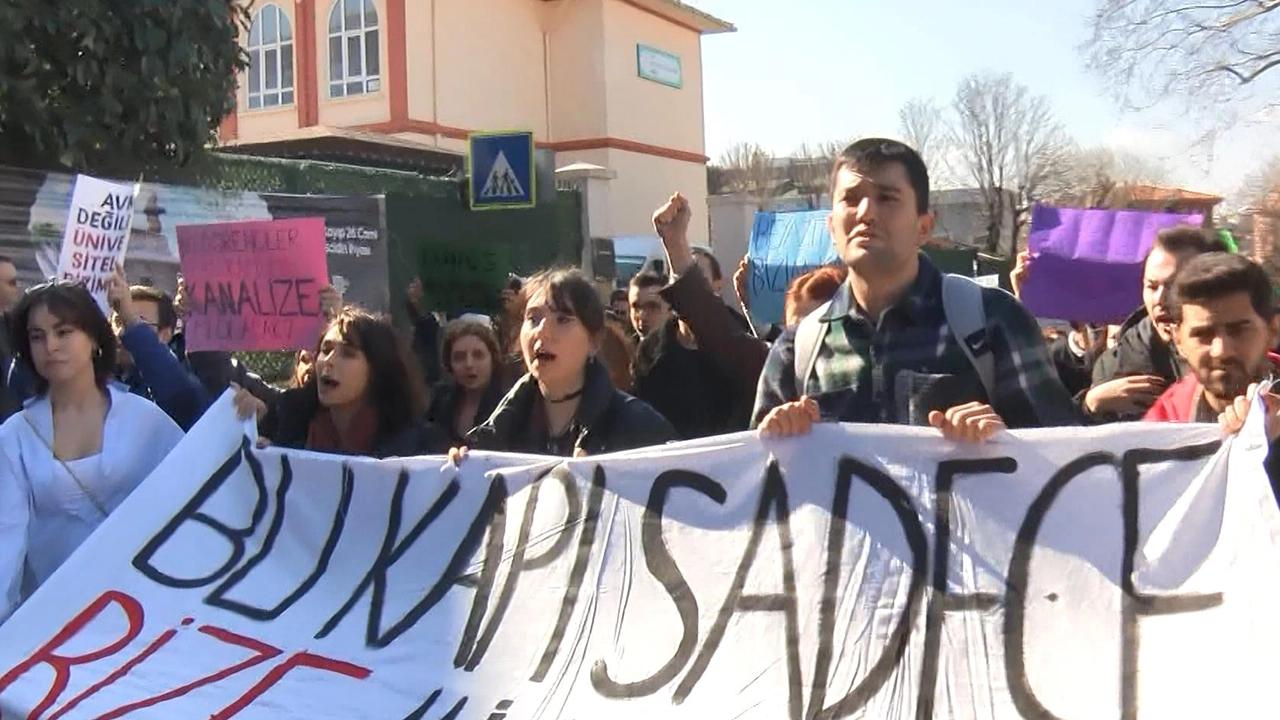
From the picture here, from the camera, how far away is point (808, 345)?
9.55ft

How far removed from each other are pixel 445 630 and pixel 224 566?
72cm

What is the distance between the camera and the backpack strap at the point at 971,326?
106 inches

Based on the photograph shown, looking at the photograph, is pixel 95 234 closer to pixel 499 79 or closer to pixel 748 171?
pixel 499 79

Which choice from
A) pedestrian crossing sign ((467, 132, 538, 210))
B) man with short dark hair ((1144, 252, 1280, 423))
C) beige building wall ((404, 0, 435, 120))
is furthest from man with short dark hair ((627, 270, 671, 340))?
beige building wall ((404, 0, 435, 120))

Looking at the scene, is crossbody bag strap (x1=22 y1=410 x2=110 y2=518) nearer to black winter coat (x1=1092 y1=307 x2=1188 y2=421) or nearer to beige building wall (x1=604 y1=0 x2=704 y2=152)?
black winter coat (x1=1092 y1=307 x2=1188 y2=421)

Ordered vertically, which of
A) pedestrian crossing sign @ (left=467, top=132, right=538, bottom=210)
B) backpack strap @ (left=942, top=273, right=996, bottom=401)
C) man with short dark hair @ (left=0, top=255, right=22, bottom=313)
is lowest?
backpack strap @ (left=942, top=273, right=996, bottom=401)

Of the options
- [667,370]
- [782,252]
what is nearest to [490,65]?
[782,252]

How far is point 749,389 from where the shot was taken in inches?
161

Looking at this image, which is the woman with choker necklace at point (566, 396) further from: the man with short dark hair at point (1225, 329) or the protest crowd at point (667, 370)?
the man with short dark hair at point (1225, 329)

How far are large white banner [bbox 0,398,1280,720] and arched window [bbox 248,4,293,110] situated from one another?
80.1 feet

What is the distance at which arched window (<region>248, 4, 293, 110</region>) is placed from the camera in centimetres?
2644

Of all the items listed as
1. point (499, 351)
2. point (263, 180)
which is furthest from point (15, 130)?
point (499, 351)

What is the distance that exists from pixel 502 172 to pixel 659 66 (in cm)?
2052

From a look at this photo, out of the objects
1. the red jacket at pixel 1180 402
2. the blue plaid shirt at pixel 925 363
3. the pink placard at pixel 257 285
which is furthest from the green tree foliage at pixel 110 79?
the red jacket at pixel 1180 402
